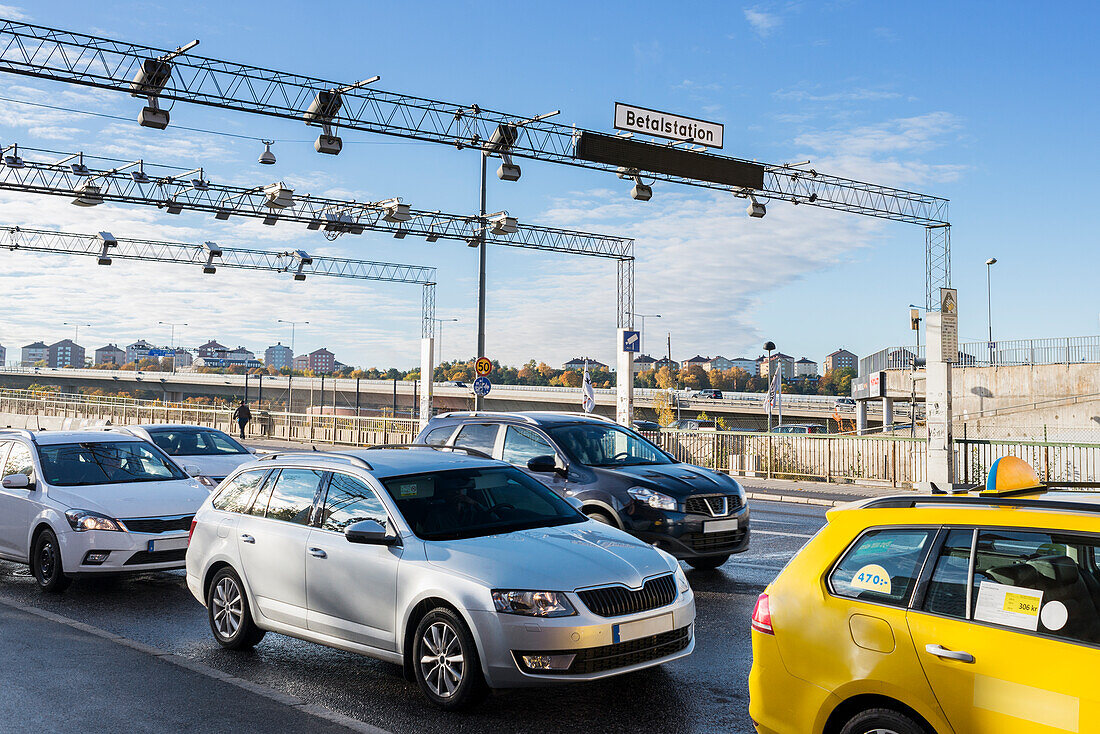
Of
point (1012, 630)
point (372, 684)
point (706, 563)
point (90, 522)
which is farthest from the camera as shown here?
point (706, 563)

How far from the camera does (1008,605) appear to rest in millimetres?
3680

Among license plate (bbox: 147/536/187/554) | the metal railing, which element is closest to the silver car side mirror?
license plate (bbox: 147/536/187/554)

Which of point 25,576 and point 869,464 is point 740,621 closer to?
point 25,576

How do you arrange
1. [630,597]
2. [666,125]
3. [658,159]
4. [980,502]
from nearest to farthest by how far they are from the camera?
[980,502] → [630,597] → [658,159] → [666,125]

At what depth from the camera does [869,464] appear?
73.7ft

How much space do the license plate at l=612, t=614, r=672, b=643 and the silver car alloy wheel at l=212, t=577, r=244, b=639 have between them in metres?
3.26

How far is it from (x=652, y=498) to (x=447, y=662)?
4.31m

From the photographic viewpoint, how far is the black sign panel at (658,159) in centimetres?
2327

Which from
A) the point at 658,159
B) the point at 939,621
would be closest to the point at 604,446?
the point at 939,621

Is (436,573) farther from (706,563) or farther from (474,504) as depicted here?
(706,563)

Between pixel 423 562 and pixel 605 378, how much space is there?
14137cm

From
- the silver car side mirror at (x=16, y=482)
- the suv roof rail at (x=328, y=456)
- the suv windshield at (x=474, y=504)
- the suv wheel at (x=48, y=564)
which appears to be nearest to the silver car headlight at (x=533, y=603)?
the suv windshield at (x=474, y=504)

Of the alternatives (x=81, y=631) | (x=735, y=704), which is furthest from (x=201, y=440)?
(x=735, y=704)

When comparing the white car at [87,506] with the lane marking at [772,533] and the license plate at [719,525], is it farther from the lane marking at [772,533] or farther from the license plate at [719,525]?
the lane marking at [772,533]
